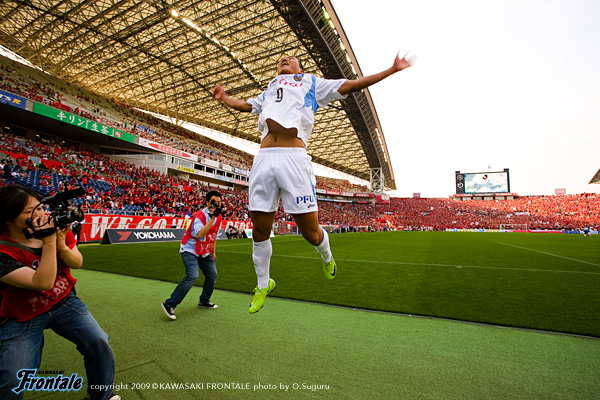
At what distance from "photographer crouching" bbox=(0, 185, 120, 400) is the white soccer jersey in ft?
5.14

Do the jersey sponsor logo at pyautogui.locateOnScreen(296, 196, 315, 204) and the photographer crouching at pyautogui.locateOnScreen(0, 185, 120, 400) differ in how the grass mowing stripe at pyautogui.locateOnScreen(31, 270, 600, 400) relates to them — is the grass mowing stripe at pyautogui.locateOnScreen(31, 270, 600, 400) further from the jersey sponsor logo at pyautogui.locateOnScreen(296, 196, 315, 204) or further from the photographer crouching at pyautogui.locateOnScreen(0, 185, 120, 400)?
the jersey sponsor logo at pyautogui.locateOnScreen(296, 196, 315, 204)

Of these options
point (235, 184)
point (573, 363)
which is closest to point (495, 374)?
point (573, 363)

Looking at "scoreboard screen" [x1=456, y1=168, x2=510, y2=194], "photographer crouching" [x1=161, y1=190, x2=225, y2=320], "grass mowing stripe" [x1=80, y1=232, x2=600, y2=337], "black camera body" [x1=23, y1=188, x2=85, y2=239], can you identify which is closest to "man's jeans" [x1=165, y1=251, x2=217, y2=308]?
"photographer crouching" [x1=161, y1=190, x2=225, y2=320]

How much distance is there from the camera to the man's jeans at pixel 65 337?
70.1 inches

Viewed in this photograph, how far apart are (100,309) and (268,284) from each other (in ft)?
11.1

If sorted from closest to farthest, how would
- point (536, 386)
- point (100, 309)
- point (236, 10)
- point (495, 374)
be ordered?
point (536, 386), point (495, 374), point (100, 309), point (236, 10)

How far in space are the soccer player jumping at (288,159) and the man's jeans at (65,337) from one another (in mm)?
1123

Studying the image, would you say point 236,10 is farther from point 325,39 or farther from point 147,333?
point 147,333

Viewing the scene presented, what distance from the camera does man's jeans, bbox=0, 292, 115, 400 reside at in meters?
1.78

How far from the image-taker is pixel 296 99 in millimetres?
2490

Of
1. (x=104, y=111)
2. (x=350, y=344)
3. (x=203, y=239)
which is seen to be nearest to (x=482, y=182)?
(x=104, y=111)

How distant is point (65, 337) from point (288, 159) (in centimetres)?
201

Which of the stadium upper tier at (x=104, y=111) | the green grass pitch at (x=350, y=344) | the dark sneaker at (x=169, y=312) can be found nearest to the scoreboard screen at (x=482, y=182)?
the stadium upper tier at (x=104, y=111)

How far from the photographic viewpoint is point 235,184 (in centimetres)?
4572
